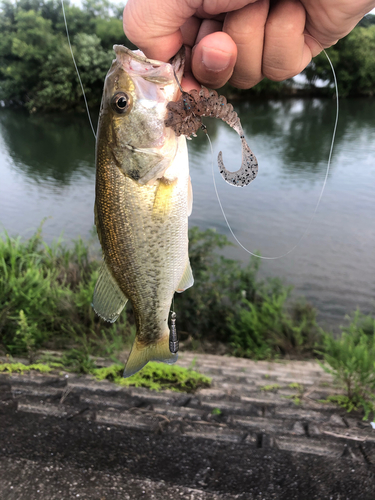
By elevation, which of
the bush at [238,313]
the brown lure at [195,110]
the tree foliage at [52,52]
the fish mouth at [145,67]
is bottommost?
the bush at [238,313]

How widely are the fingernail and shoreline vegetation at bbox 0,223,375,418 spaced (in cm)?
311

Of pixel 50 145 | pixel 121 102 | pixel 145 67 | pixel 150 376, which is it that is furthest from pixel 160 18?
pixel 50 145

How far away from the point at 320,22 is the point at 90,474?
3.20 metres

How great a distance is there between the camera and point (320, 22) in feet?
6.07

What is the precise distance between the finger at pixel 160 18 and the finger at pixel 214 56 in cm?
12

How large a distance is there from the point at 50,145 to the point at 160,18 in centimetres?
2231

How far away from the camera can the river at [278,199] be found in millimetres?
8703

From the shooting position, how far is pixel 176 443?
2971mm

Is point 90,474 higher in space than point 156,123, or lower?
lower

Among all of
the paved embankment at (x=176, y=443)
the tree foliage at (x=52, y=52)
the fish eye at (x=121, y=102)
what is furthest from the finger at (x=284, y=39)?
the tree foliage at (x=52, y=52)

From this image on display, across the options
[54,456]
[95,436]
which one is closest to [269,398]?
[95,436]

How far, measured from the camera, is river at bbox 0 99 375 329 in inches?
343

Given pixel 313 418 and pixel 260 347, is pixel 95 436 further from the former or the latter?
pixel 260 347

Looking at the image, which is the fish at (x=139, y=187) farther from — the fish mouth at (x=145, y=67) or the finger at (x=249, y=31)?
the finger at (x=249, y=31)
